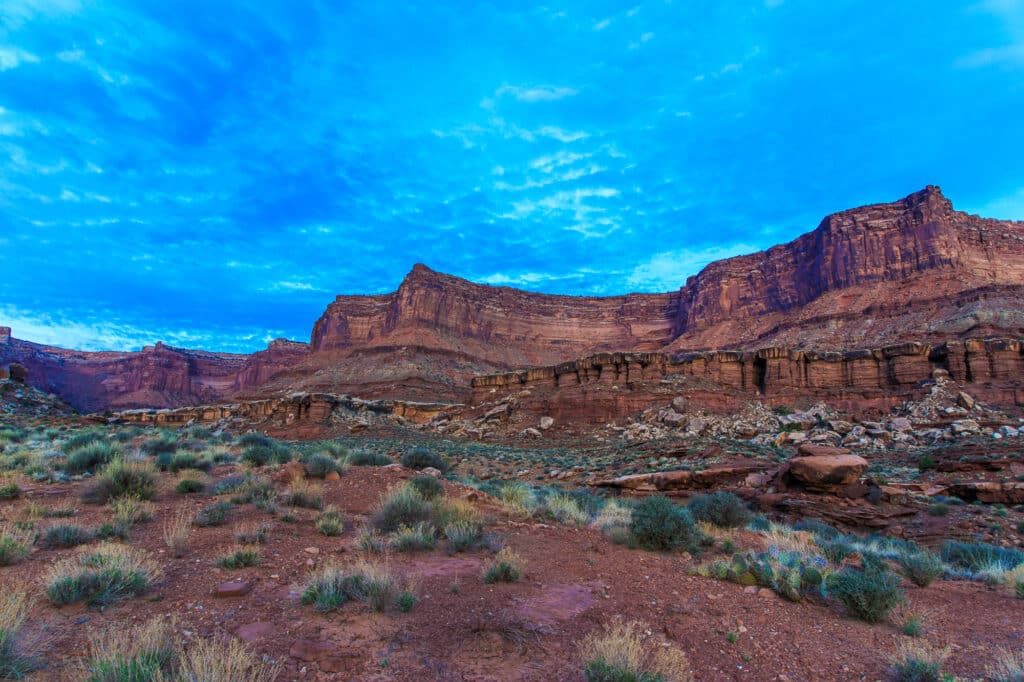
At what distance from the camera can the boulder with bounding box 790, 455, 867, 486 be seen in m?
13.2

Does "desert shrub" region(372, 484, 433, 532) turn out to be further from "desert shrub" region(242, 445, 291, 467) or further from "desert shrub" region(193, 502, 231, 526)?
"desert shrub" region(242, 445, 291, 467)

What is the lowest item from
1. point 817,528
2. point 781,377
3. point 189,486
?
point 817,528

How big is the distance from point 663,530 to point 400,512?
13.2 ft

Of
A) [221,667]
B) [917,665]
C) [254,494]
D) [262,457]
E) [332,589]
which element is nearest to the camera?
[221,667]

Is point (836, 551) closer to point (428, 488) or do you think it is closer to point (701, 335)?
point (428, 488)

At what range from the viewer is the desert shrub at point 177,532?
5.72 meters

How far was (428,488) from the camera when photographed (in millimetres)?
8977

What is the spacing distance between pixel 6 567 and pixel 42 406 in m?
42.1

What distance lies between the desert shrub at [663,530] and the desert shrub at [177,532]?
607cm

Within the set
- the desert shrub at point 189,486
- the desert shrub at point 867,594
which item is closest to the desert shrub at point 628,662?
the desert shrub at point 867,594

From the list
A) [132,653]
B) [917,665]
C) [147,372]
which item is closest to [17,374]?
[132,653]

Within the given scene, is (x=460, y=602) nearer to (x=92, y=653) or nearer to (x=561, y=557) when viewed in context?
(x=561, y=557)

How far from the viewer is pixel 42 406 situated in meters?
36.0

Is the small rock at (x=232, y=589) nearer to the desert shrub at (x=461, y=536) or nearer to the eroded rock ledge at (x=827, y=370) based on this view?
the desert shrub at (x=461, y=536)
